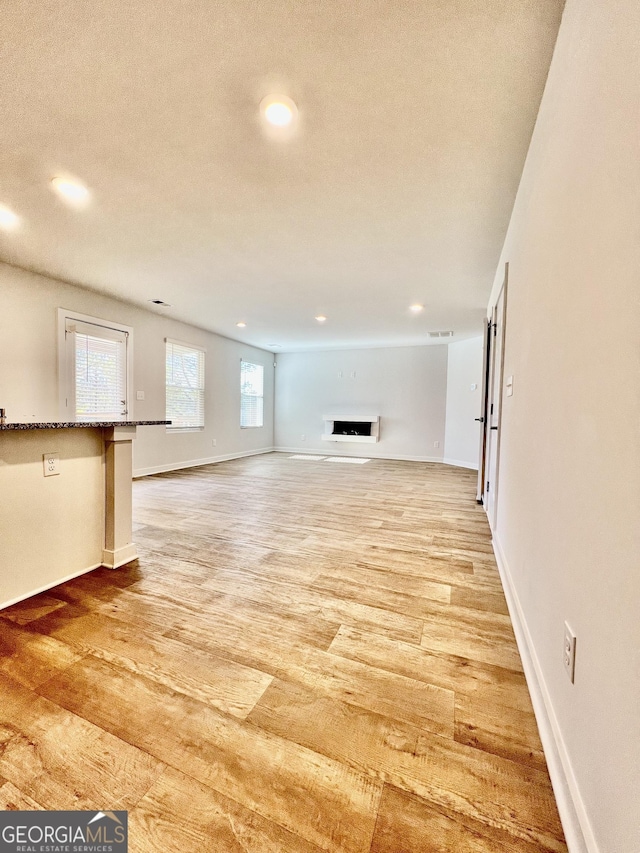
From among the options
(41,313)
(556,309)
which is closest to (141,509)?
(41,313)

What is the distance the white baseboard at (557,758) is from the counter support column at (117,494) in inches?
89.4

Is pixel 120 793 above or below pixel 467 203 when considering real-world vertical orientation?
below

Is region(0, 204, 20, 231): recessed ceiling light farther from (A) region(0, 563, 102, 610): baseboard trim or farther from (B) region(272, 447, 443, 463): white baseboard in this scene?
(B) region(272, 447, 443, 463): white baseboard

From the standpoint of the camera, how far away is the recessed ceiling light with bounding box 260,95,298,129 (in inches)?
63.1

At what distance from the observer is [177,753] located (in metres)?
1.01

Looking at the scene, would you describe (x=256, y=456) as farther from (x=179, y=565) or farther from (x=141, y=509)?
(x=179, y=565)

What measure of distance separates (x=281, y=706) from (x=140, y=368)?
16.2ft

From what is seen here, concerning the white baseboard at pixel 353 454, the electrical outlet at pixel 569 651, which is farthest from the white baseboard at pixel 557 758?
the white baseboard at pixel 353 454

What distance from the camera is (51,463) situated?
191 cm

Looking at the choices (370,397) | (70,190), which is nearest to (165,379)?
(70,190)

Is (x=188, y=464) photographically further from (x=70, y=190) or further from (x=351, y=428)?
(x=70, y=190)

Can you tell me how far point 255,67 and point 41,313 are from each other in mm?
3675
